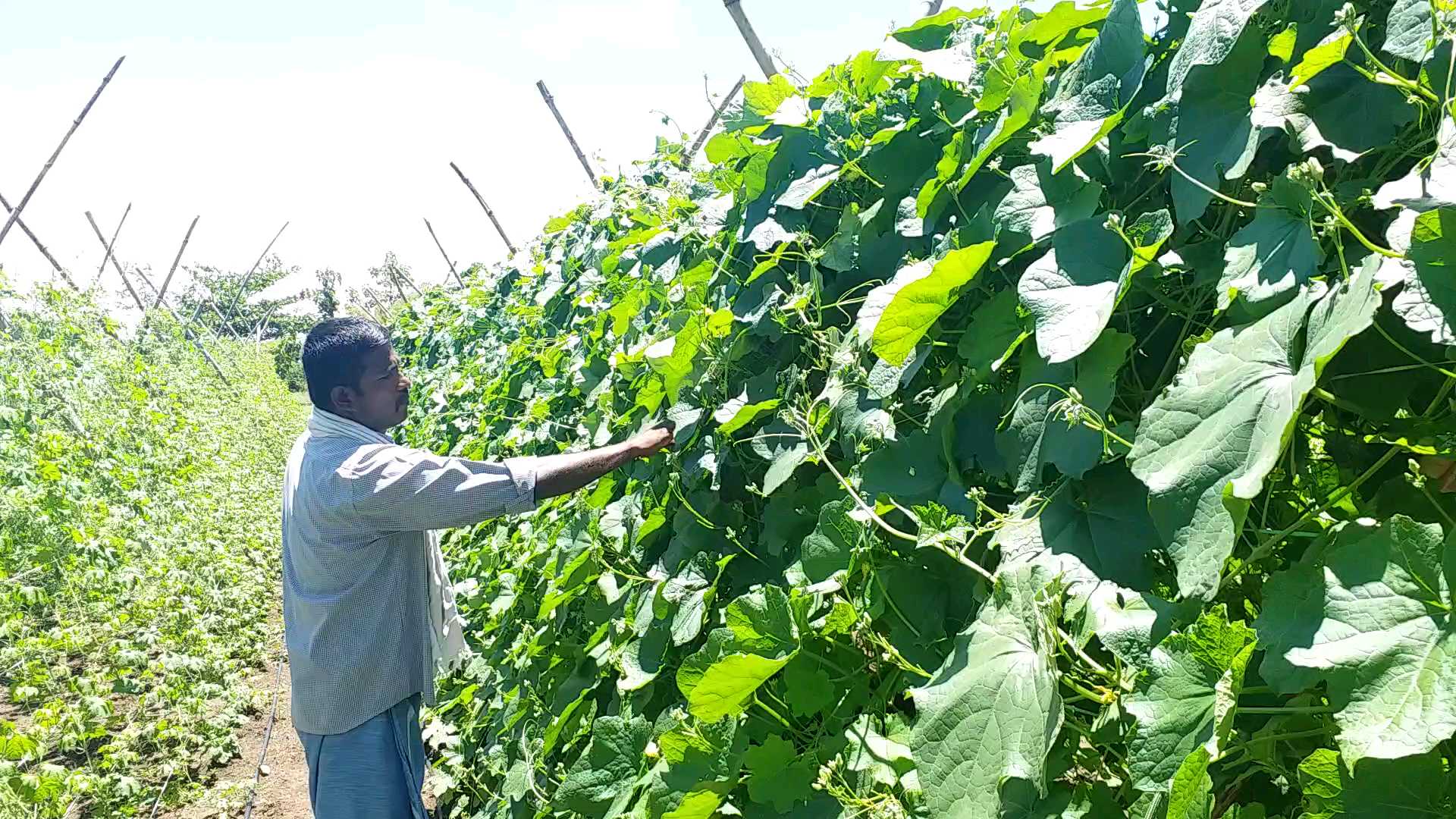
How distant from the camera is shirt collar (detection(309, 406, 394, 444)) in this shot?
2742 millimetres

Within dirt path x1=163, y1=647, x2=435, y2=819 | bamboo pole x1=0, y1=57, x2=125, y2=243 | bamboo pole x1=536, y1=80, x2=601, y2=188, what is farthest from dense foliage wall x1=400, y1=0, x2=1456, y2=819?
bamboo pole x1=0, y1=57, x2=125, y2=243

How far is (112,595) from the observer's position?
5.76m

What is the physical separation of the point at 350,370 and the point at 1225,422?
2490 millimetres

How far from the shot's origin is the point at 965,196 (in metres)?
1.44

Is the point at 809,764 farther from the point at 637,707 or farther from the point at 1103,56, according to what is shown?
the point at 1103,56

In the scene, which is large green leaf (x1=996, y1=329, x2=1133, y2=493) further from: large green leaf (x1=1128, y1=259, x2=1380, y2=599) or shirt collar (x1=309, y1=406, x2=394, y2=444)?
shirt collar (x1=309, y1=406, x2=394, y2=444)

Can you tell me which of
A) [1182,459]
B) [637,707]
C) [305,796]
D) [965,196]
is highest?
[965,196]

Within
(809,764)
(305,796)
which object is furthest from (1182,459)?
(305,796)

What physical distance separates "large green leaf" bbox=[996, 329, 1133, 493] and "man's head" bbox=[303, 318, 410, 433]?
2150 mm

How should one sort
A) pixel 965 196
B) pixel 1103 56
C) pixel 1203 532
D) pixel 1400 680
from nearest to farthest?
1. pixel 1400 680
2. pixel 1203 532
3. pixel 1103 56
4. pixel 965 196

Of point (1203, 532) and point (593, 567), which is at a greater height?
point (1203, 532)

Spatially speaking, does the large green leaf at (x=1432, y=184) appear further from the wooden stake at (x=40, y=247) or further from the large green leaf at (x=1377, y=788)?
the wooden stake at (x=40, y=247)

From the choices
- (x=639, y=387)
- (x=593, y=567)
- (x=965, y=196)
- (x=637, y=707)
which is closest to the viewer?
(x=965, y=196)

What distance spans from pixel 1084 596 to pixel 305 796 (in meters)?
4.70
